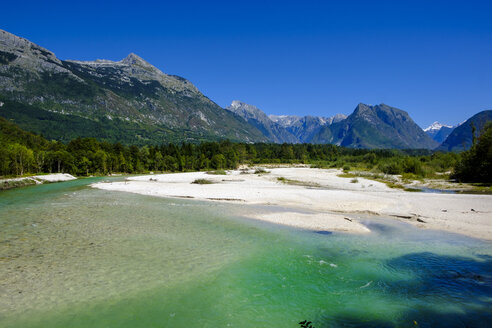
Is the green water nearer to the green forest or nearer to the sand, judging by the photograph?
the sand

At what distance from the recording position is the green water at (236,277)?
9570 millimetres

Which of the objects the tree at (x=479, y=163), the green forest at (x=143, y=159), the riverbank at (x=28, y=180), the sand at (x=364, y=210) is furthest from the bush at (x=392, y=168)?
the riverbank at (x=28, y=180)

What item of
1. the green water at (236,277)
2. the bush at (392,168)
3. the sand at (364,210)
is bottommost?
the green water at (236,277)

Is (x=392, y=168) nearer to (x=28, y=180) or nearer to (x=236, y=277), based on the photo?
(x=236, y=277)

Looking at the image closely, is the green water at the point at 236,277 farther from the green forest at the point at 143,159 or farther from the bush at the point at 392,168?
the bush at the point at 392,168

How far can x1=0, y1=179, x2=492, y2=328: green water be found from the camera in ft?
31.4

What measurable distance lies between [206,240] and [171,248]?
274 centimetres

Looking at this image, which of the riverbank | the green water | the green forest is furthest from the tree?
the riverbank

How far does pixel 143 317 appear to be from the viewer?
9430mm

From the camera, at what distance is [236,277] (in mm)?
12922

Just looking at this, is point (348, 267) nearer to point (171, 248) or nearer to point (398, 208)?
point (171, 248)

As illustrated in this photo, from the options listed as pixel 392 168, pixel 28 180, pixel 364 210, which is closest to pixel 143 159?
pixel 28 180

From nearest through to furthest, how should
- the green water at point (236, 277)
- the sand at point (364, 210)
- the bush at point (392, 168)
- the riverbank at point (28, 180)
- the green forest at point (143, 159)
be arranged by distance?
1. the green water at point (236, 277)
2. the sand at point (364, 210)
3. the riverbank at point (28, 180)
4. the green forest at point (143, 159)
5. the bush at point (392, 168)

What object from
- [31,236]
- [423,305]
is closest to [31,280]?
[31,236]
